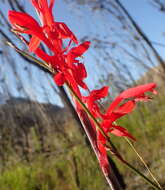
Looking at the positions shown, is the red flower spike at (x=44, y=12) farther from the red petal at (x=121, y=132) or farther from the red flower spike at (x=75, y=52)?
the red petal at (x=121, y=132)

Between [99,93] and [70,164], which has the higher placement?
[99,93]

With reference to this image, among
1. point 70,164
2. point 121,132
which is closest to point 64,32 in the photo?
point 121,132

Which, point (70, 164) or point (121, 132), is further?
point (70, 164)

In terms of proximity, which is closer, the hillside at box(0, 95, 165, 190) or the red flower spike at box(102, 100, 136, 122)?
the red flower spike at box(102, 100, 136, 122)

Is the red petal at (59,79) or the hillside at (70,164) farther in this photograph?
the hillside at (70,164)

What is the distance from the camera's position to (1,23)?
6.00 ft

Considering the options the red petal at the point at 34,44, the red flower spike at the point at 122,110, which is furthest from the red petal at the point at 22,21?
the red flower spike at the point at 122,110

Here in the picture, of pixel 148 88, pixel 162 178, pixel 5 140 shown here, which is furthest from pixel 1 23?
pixel 5 140

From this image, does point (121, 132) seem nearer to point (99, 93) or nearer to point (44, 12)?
point (99, 93)

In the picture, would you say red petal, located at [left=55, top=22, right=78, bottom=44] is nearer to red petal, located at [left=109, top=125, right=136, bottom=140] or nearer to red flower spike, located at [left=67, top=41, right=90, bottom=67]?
red flower spike, located at [left=67, top=41, right=90, bottom=67]

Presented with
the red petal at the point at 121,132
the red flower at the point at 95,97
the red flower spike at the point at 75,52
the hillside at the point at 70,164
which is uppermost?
the red flower spike at the point at 75,52

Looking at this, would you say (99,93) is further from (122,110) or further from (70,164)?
(70,164)

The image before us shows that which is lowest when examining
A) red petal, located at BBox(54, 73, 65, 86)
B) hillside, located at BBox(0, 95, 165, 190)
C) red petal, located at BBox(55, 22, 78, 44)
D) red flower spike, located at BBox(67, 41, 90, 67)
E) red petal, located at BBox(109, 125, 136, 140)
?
hillside, located at BBox(0, 95, 165, 190)

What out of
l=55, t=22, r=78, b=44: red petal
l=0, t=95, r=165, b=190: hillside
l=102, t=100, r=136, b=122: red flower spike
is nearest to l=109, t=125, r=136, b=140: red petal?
A: l=102, t=100, r=136, b=122: red flower spike
